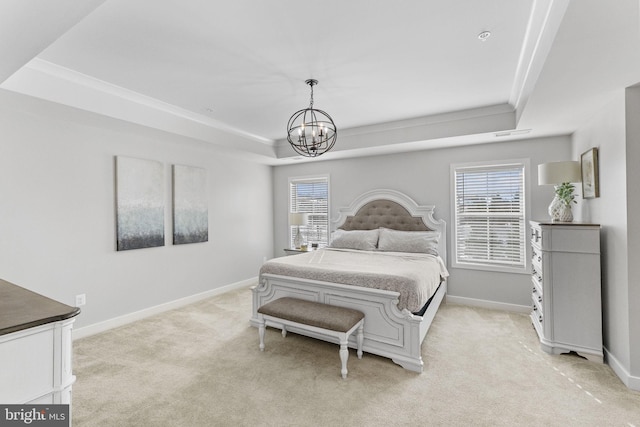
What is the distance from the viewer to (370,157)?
5.11 metres

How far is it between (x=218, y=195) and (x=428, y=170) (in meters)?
3.40

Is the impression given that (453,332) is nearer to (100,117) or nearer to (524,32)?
(524,32)

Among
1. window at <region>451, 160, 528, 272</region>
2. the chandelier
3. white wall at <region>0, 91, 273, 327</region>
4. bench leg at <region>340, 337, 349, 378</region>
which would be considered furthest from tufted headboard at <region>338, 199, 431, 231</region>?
bench leg at <region>340, 337, 349, 378</region>

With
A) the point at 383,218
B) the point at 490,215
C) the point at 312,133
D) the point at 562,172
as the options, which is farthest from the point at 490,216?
the point at 312,133

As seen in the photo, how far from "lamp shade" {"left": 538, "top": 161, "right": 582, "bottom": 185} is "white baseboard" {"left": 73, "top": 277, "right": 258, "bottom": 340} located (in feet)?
15.3

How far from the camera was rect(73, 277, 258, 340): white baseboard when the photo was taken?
327 centimetres

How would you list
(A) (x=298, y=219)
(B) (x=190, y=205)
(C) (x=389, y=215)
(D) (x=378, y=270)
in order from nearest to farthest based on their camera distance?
(D) (x=378, y=270) → (B) (x=190, y=205) → (C) (x=389, y=215) → (A) (x=298, y=219)

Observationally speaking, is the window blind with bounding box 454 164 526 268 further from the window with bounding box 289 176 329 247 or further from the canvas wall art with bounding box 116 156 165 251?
the canvas wall art with bounding box 116 156 165 251

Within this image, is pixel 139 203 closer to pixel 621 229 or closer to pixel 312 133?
pixel 312 133

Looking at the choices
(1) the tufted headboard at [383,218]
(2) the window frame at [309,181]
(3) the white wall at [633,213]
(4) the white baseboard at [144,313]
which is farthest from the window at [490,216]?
(4) the white baseboard at [144,313]

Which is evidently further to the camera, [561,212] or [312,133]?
[561,212]

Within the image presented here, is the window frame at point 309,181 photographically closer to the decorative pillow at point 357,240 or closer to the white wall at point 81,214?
the decorative pillow at point 357,240

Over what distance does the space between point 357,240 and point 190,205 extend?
101 inches

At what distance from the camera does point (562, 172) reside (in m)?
2.99
